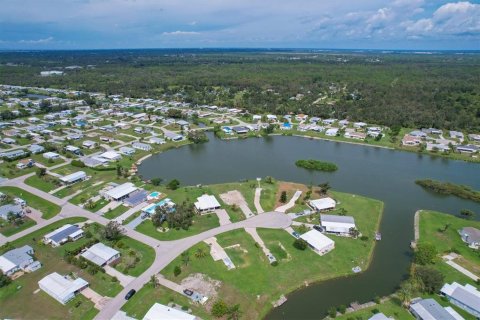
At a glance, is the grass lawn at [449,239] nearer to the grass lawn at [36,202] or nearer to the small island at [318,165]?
the small island at [318,165]

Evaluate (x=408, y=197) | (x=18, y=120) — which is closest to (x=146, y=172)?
(x=408, y=197)

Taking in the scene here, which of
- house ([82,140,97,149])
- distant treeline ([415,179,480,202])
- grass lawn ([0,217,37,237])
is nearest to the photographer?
grass lawn ([0,217,37,237])

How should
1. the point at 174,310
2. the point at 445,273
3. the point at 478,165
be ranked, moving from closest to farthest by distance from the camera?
the point at 174,310 → the point at 445,273 → the point at 478,165

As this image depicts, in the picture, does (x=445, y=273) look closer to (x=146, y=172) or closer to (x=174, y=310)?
(x=174, y=310)

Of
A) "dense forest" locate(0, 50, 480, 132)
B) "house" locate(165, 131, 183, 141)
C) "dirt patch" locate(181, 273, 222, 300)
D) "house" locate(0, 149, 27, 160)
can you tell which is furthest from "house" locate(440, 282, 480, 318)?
"house" locate(0, 149, 27, 160)

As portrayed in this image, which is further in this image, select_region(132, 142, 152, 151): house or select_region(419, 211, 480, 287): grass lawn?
select_region(132, 142, 152, 151): house

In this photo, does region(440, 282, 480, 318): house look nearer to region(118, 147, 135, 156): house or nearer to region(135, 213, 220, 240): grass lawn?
region(135, 213, 220, 240): grass lawn

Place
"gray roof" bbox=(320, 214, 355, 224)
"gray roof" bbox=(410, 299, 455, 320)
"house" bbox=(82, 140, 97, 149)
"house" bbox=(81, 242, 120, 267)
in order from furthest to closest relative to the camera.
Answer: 1. "house" bbox=(82, 140, 97, 149)
2. "gray roof" bbox=(320, 214, 355, 224)
3. "house" bbox=(81, 242, 120, 267)
4. "gray roof" bbox=(410, 299, 455, 320)

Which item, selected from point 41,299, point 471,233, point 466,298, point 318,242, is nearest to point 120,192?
point 41,299

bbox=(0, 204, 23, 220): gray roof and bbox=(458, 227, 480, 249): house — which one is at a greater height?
bbox=(0, 204, 23, 220): gray roof
